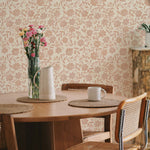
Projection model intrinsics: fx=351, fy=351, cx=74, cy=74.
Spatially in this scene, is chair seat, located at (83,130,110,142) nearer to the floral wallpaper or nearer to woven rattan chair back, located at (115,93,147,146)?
woven rattan chair back, located at (115,93,147,146)

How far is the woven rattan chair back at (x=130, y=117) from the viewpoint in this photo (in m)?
2.07

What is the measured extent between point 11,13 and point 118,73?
4.82 ft

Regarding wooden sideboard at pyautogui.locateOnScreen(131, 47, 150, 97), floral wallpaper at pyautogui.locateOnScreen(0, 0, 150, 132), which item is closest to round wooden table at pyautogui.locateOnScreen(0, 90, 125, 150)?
floral wallpaper at pyautogui.locateOnScreen(0, 0, 150, 132)

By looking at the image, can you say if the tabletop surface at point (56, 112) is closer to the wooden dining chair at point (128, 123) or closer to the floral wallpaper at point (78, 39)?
the wooden dining chair at point (128, 123)

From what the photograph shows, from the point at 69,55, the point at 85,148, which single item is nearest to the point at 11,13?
the point at 69,55

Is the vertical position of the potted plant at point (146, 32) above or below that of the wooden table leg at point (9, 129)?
above

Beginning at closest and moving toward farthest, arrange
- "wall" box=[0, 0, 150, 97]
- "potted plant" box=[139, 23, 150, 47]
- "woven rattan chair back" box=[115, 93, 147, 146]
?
"woven rattan chair back" box=[115, 93, 147, 146], "wall" box=[0, 0, 150, 97], "potted plant" box=[139, 23, 150, 47]

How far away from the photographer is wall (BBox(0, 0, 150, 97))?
386 cm

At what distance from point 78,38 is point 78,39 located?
0.04ft

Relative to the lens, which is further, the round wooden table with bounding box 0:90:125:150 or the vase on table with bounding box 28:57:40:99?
the vase on table with bounding box 28:57:40:99

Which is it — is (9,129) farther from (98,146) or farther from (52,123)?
(98,146)

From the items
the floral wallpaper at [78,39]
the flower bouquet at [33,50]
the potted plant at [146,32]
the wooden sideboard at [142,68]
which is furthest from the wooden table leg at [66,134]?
the potted plant at [146,32]

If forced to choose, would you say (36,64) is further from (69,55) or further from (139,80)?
(139,80)

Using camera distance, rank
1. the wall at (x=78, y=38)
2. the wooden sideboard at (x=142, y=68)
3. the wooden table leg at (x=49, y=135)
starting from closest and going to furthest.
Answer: the wooden table leg at (x=49, y=135), the wall at (x=78, y=38), the wooden sideboard at (x=142, y=68)
